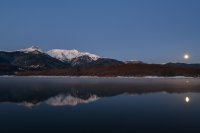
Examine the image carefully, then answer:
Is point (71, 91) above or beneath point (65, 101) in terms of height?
above

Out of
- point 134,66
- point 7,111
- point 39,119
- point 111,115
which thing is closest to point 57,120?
point 39,119

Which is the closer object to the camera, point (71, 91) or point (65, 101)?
point (65, 101)

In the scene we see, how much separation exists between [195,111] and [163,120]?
17.1ft

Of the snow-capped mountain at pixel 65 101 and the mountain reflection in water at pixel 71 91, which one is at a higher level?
the mountain reflection in water at pixel 71 91

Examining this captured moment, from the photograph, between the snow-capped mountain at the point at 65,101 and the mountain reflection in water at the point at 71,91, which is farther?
the mountain reflection in water at the point at 71,91

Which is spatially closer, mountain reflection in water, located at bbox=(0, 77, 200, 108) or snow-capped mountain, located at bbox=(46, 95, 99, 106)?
snow-capped mountain, located at bbox=(46, 95, 99, 106)

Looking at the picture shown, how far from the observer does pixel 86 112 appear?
23.0 metres

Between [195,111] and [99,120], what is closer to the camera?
[99,120]

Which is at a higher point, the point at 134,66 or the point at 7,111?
the point at 134,66

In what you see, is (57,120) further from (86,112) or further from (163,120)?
(163,120)

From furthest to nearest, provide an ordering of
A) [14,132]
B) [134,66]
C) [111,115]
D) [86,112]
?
1. [134,66]
2. [86,112]
3. [111,115]
4. [14,132]

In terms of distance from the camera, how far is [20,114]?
22.1 m

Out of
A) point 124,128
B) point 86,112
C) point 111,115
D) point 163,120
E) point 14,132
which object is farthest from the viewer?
point 86,112

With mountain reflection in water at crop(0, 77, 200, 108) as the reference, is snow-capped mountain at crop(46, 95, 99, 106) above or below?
below
